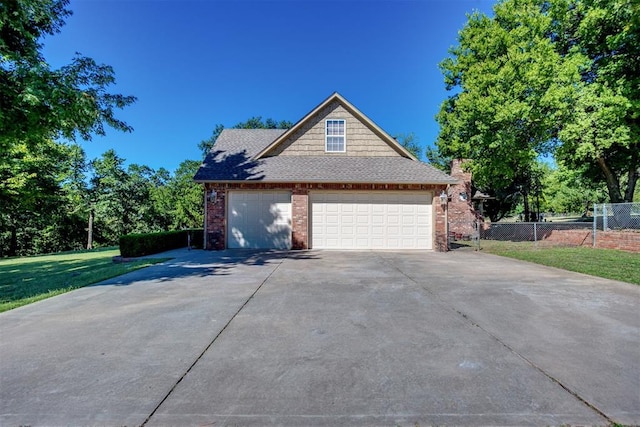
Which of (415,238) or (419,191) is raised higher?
(419,191)

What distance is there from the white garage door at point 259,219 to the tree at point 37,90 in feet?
19.4

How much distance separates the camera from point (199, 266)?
8.83 metres

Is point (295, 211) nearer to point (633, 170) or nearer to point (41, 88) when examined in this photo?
point (41, 88)

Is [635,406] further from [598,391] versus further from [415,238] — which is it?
[415,238]

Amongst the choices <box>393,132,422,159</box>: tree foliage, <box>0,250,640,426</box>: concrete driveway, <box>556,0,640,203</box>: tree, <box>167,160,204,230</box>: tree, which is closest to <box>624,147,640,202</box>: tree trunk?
<box>556,0,640,203</box>: tree

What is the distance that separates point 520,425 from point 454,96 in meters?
21.3

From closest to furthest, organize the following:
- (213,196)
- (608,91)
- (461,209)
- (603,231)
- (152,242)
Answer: (152,242), (213,196), (603,231), (608,91), (461,209)

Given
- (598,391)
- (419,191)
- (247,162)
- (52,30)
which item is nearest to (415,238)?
(419,191)

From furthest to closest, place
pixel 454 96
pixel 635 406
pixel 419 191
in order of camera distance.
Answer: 1. pixel 454 96
2. pixel 419 191
3. pixel 635 406

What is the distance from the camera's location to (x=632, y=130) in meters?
14.2

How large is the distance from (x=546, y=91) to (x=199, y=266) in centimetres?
1671

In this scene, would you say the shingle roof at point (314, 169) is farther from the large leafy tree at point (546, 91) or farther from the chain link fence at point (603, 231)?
the large leafy tree at point (546, 91)

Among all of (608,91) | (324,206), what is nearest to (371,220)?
(324,206)

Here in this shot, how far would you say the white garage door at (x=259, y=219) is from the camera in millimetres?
13094
